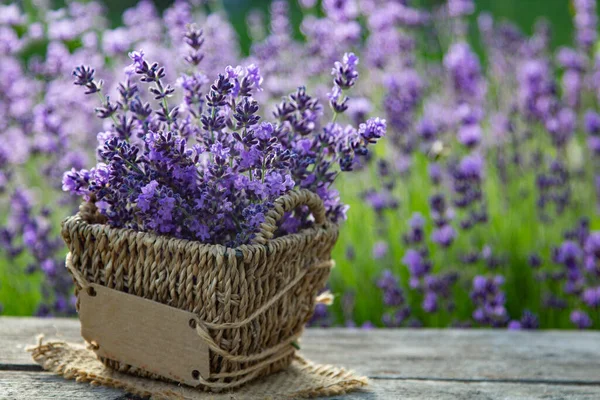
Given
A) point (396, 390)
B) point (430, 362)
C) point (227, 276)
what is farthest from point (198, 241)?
point (430, 362)

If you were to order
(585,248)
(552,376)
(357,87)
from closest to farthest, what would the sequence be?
(552,376)
(585,248)
(357,87)

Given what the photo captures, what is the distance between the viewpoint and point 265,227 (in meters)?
1.47

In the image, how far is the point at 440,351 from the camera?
1.99 m

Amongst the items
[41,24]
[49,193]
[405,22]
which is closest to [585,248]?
[405,22]

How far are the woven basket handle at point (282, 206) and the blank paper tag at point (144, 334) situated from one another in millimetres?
205

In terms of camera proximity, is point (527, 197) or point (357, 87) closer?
point (527, 197)

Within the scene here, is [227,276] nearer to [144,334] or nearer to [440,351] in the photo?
[144,334]

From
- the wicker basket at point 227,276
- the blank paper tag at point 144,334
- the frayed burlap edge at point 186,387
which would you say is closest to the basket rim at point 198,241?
the wicker basket at point 227,276

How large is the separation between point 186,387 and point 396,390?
0.46 m

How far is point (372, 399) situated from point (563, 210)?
1.76 meters

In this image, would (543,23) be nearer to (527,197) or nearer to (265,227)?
(527,197)

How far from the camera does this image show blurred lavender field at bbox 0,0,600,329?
9.14 ft

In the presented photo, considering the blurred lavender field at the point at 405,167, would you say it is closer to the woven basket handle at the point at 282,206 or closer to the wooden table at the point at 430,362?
the wooden table at the point at 430,362

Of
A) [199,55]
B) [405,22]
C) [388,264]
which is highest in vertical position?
[405,22]
